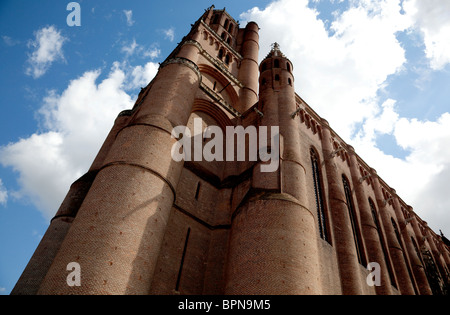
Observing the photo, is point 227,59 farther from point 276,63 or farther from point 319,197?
point 319,197

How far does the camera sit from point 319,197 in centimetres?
1358

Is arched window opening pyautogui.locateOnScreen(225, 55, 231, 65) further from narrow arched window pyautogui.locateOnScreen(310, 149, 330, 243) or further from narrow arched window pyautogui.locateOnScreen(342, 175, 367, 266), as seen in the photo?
narrow arched window pyautogui.locateOnScreen(342, 175, 367, 266)

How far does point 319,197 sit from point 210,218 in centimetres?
545

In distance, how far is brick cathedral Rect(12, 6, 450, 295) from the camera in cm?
768

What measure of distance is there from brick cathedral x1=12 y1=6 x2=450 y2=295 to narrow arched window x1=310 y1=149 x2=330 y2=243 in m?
0.06

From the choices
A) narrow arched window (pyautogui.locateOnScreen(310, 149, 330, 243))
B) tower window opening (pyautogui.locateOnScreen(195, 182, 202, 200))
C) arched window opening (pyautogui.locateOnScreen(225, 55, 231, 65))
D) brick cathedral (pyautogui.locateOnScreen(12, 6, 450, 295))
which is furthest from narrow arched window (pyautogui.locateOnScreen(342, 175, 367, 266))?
arched window opening (pyautogui.locateOnScreen(225, 55, 231, 65))

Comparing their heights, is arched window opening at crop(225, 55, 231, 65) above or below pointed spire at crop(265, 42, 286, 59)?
above

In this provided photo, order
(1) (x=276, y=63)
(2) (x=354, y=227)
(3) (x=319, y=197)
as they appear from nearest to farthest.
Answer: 1. (3) (x=319, y=197)
2. (2) (x=354, y=227)
3. (1) (x=276, y=63)

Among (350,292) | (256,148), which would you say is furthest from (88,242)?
(350,292)

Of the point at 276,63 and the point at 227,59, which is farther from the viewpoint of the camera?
the point at 227,59

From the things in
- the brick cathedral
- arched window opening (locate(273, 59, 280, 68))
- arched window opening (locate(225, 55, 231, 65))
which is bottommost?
the brick cathedral

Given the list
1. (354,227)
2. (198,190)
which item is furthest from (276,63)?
(354,227)

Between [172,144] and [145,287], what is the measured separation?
498 cm

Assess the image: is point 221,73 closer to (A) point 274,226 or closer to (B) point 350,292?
(A) point 274,226
